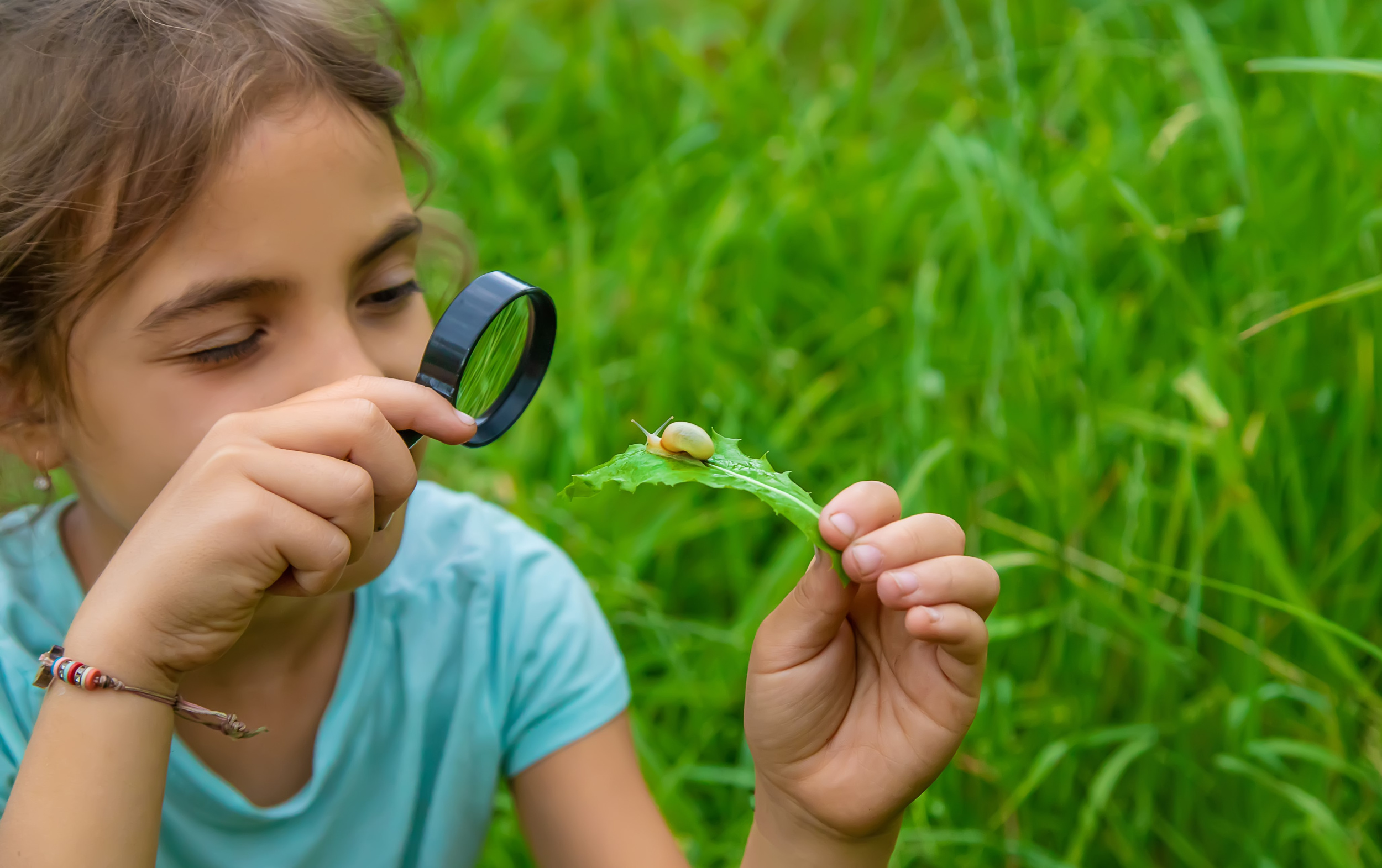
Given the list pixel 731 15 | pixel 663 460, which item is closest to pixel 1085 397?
pixel 663 460

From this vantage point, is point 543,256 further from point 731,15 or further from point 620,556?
point 731,15

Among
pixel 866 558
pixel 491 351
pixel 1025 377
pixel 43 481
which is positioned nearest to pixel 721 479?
pixel 866 558

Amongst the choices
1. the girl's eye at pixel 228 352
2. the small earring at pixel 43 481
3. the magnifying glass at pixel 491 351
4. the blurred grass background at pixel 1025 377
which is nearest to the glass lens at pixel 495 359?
the magnifying glass at pixel 491 351

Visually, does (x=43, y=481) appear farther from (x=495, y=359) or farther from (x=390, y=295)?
(x=495, y=359)

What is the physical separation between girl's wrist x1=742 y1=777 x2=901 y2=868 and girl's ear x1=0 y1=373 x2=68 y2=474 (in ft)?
3.15

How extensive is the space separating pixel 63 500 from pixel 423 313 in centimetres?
64

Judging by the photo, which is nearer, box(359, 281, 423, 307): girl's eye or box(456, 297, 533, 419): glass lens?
box(456, 297, 533, 419): glass lens

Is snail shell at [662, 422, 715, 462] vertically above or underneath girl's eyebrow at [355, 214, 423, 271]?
underneath

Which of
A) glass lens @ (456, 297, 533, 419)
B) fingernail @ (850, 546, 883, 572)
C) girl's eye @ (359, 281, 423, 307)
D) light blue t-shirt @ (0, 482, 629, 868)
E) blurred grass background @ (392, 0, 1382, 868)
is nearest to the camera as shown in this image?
fingernail @ (850, 546, 883, 572)

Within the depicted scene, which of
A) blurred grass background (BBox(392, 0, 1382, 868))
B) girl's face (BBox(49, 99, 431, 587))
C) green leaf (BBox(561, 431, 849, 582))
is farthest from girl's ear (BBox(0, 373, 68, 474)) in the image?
blurred grass background (BBox(392, 0, 1382, 868))

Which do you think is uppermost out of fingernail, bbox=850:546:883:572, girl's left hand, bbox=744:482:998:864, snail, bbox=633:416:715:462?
snail, bbox=633:416:715:462

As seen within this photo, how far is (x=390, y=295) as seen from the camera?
1.49 m

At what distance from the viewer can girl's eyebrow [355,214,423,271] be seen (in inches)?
54.7

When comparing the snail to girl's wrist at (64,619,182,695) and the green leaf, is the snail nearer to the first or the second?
the green leaf
